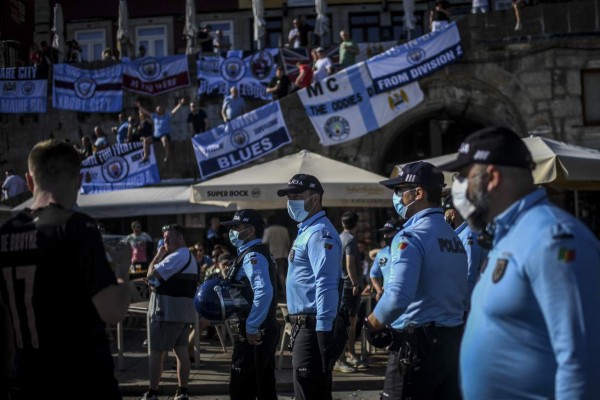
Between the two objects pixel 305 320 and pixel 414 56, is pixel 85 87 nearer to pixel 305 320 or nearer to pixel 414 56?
pixel 414 56

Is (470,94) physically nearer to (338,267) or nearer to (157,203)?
(157,203)

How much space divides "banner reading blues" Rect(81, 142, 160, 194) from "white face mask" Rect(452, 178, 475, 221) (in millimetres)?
15365

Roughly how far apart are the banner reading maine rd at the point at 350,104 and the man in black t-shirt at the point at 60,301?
1380 centimetres

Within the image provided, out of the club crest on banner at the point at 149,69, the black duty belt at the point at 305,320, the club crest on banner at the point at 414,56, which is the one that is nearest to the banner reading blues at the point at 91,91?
the club crest on banner at the point at 149,69

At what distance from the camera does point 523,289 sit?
282cm

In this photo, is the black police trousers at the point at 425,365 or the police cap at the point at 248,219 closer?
the black police trousers at the point at 425,365

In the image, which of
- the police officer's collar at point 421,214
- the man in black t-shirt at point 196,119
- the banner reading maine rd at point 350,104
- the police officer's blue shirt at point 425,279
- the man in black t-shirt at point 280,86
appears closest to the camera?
the police officer's blue shirt at point 425,279

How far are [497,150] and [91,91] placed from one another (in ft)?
63.3

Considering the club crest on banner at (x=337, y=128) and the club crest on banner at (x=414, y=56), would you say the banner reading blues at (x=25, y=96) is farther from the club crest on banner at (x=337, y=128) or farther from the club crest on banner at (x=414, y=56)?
the club crest on banner at (x=414, y=56)

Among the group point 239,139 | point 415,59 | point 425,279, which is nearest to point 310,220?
point 425,279

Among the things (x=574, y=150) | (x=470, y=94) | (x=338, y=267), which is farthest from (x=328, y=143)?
(x=338, y=267)

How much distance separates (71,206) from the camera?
3.81 meters

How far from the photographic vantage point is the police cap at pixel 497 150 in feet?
10.2

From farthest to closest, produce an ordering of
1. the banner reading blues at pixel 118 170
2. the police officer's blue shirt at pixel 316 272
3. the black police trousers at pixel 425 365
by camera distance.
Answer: the banner reading blues at pixel 118 170 < the police officer's blue shirt at pixel 316 272 < the black police trousers at pixel 425 365
